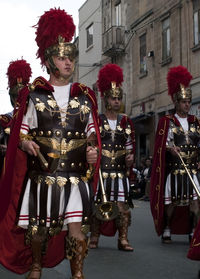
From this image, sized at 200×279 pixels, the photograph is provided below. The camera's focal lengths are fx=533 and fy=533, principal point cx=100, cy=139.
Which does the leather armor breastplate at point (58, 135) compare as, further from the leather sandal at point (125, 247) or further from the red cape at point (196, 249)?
the leather sandal at point (125, 247)

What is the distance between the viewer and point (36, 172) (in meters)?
4.49

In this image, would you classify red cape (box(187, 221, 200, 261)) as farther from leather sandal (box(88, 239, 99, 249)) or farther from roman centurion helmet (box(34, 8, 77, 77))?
leather sandal (box(88, 239, 99, 249))

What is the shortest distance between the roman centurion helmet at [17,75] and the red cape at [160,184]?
2.12m

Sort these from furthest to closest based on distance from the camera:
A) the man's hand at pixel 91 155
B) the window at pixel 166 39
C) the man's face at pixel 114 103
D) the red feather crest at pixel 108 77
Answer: the window at pixel 166 39 < the red feather crest at pixel 108 77 < the man's face at pixel 114 103 < the man's hand at pixel 91 155

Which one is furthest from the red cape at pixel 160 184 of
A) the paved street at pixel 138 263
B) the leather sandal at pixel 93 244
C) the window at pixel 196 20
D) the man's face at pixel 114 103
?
the window at pixel 196 20

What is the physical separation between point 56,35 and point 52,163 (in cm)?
119

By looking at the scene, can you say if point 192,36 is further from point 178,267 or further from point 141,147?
point 178,267

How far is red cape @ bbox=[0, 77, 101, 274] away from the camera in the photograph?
450 cm

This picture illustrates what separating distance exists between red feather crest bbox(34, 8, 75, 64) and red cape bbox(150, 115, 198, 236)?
3.29m

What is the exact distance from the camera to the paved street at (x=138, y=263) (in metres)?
5.40

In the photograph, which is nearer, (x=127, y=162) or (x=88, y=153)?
(x=88, y=153)

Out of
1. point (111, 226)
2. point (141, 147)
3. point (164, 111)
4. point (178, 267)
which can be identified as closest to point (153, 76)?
point (164, 111)

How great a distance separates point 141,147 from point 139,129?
0.87 metres

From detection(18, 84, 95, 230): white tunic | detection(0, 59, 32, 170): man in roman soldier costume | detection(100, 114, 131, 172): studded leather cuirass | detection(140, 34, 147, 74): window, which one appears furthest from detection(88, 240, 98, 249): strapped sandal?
detection(140, 34, 147, 74): window
